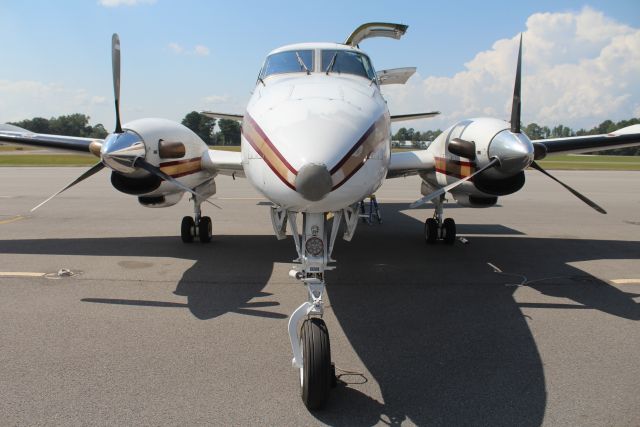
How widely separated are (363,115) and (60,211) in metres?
12.6

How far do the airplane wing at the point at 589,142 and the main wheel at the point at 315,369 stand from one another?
5976 millimetres

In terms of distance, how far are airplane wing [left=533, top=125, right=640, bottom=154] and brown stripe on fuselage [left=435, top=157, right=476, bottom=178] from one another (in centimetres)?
158

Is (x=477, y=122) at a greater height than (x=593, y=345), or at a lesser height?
greater

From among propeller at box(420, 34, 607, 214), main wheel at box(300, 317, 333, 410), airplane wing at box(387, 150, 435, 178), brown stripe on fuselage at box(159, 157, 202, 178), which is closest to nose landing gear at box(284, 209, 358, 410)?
main wheel at box(300, 317, 333, 410)

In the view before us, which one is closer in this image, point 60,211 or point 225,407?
point 225,407

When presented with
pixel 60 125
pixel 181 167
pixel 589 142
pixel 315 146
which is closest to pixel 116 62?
pixel 181 167

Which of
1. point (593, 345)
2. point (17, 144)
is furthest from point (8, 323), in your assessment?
point (593, 345)

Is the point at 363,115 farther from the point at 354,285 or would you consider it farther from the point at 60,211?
the point at 60,211

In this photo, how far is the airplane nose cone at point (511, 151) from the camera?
20.9 ft

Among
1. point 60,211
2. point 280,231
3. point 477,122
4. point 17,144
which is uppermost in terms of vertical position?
point 477,122

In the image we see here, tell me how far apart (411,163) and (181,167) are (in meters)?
3.88

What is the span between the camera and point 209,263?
815 centimetres

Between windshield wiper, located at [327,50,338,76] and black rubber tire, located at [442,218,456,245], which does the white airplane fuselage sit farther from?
black rubber tire, located at [442,218,456,245]

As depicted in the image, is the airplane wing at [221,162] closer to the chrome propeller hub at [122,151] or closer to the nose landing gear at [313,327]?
the chrome propeller hub at [122,151]
